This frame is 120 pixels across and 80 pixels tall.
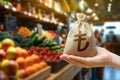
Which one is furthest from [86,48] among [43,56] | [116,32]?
[116,32]

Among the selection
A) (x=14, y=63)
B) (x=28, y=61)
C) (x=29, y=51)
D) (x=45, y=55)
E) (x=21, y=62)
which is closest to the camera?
(x=14, y=63)

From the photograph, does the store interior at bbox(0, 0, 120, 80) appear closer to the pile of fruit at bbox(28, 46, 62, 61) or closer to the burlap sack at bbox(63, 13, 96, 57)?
the pile of fruit at bbox(28, 46, 62, 61)

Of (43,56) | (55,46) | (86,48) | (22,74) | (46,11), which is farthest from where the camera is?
(46,11)

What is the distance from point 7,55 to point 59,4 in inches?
220

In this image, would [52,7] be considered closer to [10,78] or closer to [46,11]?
[46,11]

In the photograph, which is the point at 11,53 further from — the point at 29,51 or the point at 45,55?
the point at 45,55

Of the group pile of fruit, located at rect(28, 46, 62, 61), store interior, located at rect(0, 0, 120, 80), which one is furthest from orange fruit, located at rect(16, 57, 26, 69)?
pile of fruit, located at rect(28, 46, 62, 61)

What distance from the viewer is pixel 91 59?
1.29 metres

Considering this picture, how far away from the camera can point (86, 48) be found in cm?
134

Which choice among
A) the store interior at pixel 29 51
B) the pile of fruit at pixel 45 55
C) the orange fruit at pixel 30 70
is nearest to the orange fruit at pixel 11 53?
the store interior at pixel 29 51

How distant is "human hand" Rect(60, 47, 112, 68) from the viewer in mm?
1253

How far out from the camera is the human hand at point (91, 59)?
1.25 m

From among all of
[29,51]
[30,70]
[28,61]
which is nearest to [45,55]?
[29,51]

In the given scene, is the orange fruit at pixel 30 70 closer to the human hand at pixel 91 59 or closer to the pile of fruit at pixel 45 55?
the human hand at pixel 91 59
